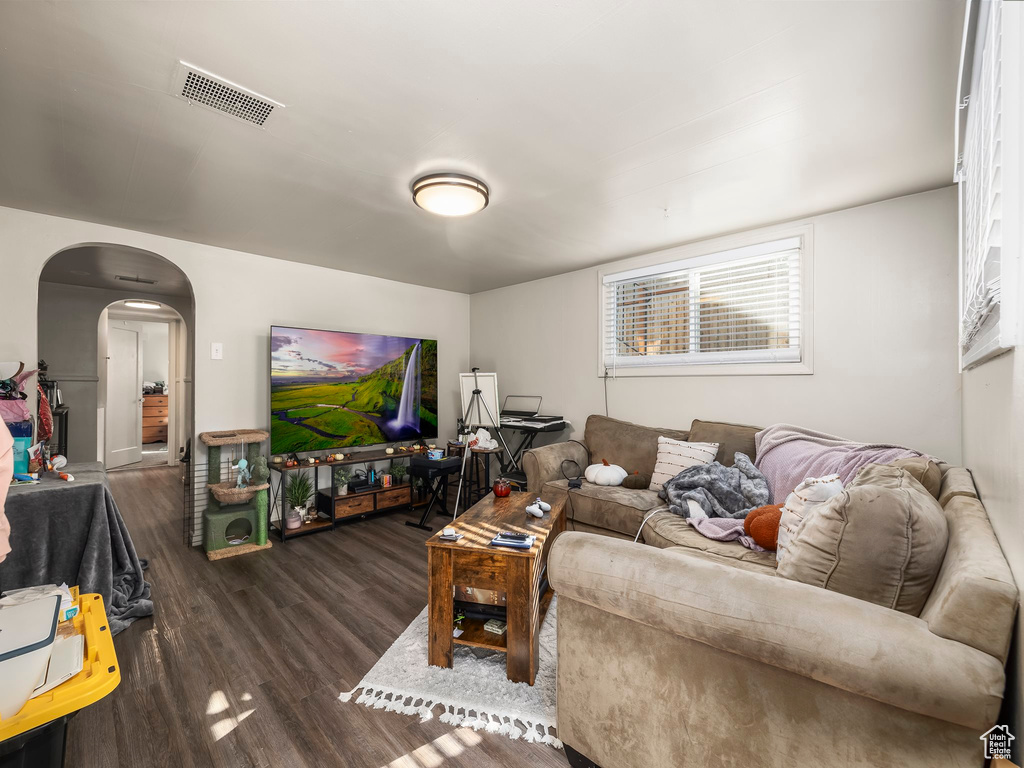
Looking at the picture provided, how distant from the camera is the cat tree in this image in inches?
130

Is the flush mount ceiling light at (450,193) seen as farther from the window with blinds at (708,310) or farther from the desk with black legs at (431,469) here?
the desk with black legs at (431,469)

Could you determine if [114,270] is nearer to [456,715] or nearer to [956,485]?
[456,715]

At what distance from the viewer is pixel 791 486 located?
256cm

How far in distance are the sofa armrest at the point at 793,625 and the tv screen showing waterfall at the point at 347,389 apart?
3216mm

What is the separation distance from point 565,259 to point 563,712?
11.3ft

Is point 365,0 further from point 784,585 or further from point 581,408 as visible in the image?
point 581,408

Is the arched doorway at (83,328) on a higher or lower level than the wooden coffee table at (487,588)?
higher

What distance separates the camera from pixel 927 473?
190 cm

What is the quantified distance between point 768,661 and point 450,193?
238 centimetres

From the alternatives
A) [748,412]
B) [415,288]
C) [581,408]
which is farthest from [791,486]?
[415,288]

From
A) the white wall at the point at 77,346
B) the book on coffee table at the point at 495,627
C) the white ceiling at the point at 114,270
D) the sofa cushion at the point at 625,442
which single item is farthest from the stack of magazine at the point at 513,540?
the white wall at the point at 77,346

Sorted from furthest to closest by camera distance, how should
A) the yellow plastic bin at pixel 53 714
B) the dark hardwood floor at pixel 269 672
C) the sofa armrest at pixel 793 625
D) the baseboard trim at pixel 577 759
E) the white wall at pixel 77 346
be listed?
the white wall at pixel 77 346
the dark hardwood floor at pixel 269 672
the baseboard trim at pixel 577 759
the yellow plastic bin at pixel 53 714
the sofa armrest at pixel 793 625

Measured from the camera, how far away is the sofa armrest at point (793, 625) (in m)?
0.83

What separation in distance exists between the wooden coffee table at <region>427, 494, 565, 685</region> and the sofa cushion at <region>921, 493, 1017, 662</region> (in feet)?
4.16
